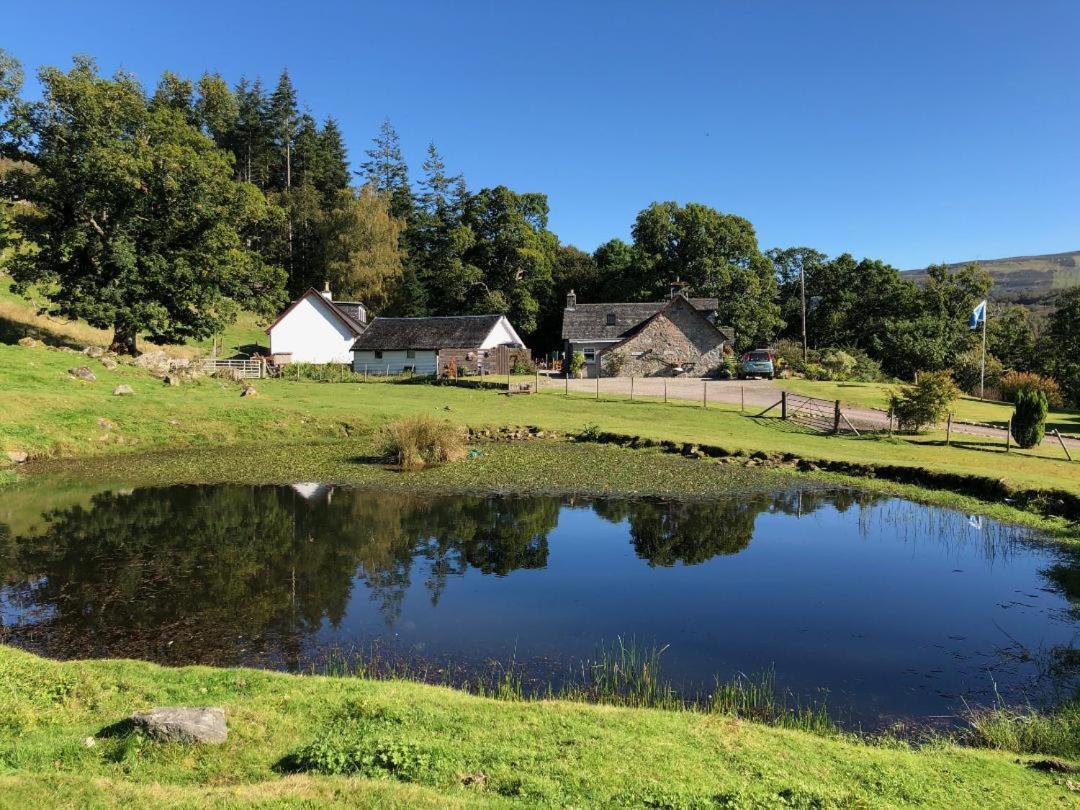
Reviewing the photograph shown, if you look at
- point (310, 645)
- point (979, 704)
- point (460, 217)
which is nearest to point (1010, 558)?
point (979, 704)

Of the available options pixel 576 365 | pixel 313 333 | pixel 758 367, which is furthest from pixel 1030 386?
pixel 313 333

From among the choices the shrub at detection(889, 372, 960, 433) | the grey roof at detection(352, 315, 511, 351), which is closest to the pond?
the shrub at detection(889, 372, 960, 433)

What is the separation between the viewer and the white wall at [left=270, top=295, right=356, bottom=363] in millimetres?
58031

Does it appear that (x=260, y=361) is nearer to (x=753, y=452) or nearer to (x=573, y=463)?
(x=573, y=463)

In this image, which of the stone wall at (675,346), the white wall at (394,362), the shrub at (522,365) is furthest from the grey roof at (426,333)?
the stone wall at (675,346)

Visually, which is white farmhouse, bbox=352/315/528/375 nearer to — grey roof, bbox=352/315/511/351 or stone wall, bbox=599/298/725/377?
grey roof, bbox=352/315/511/351

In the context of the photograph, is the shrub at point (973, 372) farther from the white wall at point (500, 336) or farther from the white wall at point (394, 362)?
the white wall at point (394, 362)

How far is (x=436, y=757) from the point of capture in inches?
220

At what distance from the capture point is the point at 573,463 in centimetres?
2348

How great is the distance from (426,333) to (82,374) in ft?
98.2

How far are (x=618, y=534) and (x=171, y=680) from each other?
10.5 m

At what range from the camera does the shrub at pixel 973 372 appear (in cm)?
4909

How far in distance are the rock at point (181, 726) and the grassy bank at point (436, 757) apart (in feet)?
0.30

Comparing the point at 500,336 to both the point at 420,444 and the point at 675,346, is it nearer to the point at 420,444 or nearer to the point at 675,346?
the point at 675,346
